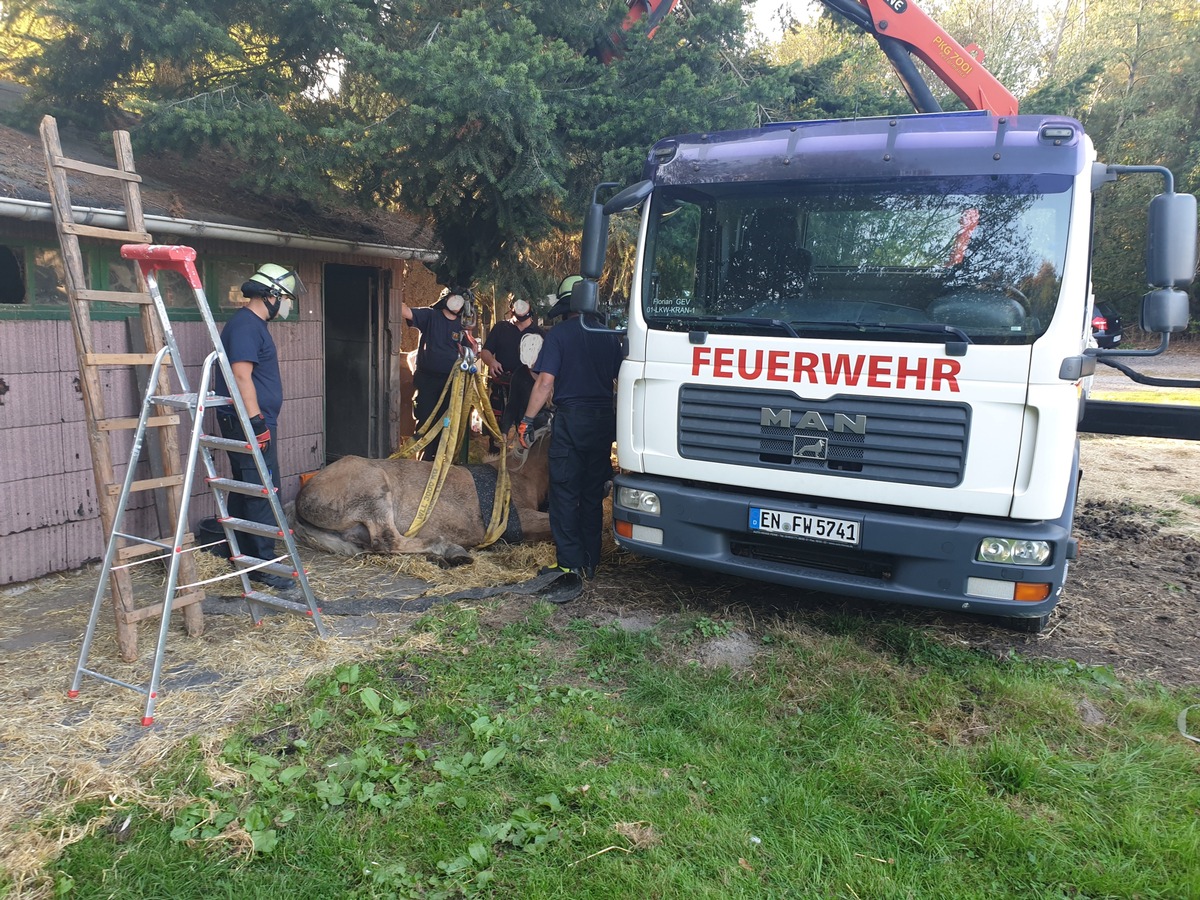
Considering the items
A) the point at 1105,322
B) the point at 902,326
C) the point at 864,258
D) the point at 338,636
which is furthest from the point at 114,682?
the point at 1105,322

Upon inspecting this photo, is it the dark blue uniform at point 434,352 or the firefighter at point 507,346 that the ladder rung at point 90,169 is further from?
the firefighter at point 507,346

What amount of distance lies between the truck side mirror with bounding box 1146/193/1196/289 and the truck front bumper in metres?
1.16

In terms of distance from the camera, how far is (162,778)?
320 cm

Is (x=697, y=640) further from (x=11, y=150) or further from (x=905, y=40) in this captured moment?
(x=11, y=150)

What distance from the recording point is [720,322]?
460 centimetres

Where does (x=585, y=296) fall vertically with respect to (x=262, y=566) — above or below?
above

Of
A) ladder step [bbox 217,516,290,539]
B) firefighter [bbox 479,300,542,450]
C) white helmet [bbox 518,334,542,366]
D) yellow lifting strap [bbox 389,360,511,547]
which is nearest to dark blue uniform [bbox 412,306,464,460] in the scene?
firefighter [bbox 479,300,542,450]

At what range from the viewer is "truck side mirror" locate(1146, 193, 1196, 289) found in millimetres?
3896

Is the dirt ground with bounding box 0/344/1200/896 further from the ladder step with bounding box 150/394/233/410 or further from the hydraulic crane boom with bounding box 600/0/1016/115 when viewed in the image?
the hydraulic crane boom with bounding box 600/0/1016/115

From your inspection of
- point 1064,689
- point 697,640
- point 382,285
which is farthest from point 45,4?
point 1064,689

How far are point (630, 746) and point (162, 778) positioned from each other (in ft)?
5.94

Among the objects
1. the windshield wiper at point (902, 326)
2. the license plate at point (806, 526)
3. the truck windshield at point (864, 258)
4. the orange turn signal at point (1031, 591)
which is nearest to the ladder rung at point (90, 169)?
the truck windshield at point (864, 258)

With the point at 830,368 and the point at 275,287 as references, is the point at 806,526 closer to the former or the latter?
the point at 830,368

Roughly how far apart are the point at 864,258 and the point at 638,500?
5.86 feet
